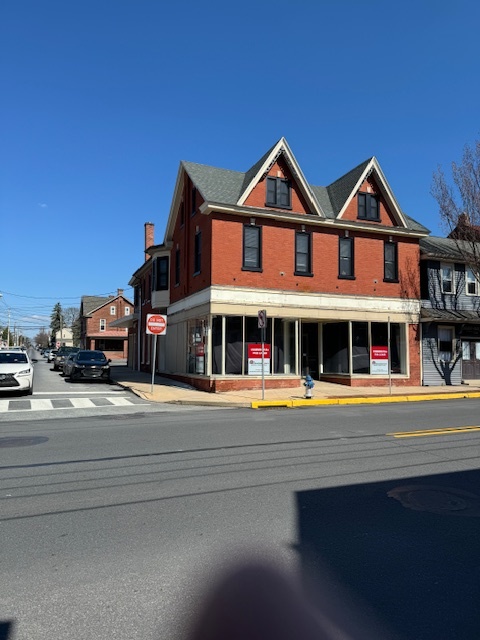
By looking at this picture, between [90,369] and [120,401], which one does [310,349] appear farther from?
[90,369]

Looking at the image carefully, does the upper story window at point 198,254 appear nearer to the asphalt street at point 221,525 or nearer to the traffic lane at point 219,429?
the traffic lane at point 219,429

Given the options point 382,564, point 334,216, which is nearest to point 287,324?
point 334,216

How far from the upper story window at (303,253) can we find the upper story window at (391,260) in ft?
12.8

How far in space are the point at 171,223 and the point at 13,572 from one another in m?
23.4

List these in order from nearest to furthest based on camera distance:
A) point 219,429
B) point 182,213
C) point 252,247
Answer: point 219,429 < point 252,247 < point 182,213

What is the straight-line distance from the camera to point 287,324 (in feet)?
68.0

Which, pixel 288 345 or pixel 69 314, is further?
pixel 69 314

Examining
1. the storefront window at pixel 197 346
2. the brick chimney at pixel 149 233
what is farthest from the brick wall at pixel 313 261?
the brick chimney at pixel 149 233

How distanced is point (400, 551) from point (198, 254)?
18066 mm

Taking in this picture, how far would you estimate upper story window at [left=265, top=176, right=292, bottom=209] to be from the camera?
67.8 feet

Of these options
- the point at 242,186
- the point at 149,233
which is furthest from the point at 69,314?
the point at 242,186

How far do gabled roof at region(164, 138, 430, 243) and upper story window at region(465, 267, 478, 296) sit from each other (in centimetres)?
334

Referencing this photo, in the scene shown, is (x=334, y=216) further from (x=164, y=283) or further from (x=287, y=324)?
(x=164, y=283)

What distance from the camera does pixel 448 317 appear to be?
74.0 feet
